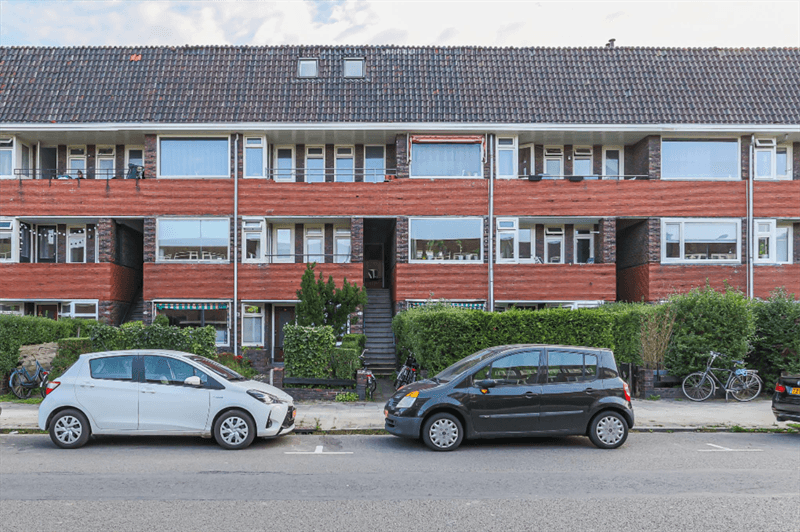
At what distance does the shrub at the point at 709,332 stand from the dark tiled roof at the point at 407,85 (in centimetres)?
855

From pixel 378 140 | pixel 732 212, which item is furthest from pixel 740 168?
pixel 378 140

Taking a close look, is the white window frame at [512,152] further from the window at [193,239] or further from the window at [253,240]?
the window at [193,239]

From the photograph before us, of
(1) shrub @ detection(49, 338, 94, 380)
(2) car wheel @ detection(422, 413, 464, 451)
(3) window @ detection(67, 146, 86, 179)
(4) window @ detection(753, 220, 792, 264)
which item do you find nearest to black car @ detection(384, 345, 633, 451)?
(2) car wheel @ detection(422, 413, 464, 451)

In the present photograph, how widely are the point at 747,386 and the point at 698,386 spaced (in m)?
1.15

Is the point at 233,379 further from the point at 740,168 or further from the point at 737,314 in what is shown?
the point at 740,168

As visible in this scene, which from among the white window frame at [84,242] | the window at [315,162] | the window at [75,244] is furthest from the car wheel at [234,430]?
the window at [75,244]

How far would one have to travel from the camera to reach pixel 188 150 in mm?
20938

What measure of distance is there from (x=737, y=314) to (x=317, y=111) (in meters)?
14.3

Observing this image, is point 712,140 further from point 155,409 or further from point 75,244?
point 75,244

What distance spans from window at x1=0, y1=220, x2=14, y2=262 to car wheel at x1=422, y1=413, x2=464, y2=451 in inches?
701

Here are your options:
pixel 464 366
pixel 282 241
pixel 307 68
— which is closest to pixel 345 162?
pixel 282 241

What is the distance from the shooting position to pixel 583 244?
73.1 ft

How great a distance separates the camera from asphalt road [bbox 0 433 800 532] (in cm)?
610

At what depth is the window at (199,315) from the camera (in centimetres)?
2064
